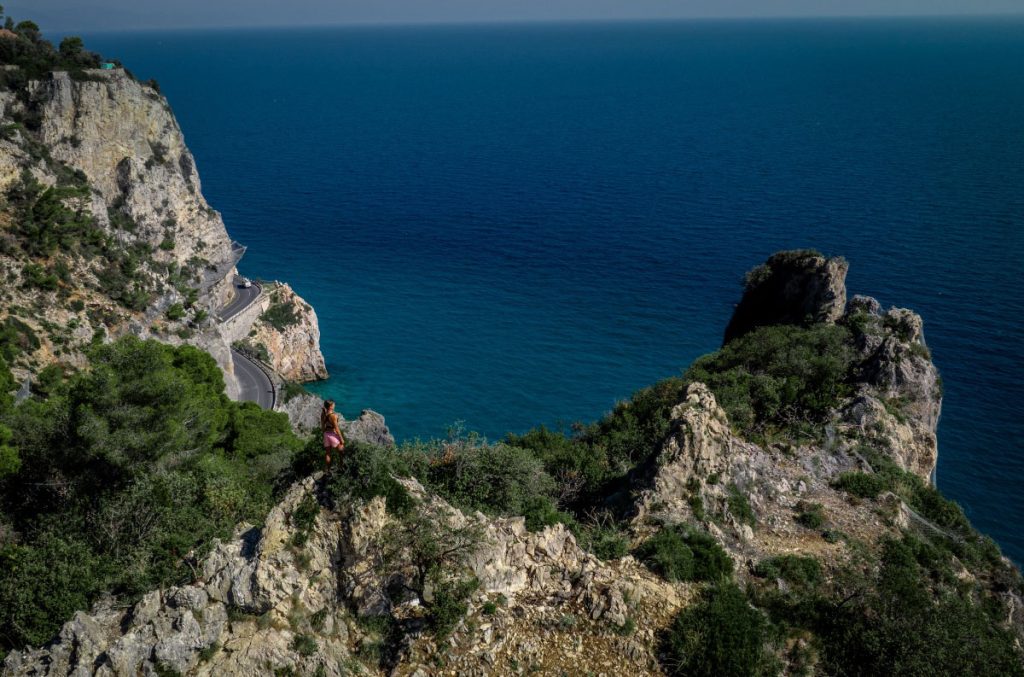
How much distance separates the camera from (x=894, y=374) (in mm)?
32594

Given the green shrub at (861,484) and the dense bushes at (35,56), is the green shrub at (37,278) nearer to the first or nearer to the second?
the dense bushes at (35,56)

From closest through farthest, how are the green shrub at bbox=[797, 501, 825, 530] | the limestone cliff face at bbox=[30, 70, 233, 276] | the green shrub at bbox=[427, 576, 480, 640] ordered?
the green shrub at bbox=[427, 576, 480, 640]
the green shrub at bbox=[797, 501, 825, 530]
the limestone cliff face at bbox=[30, 70, 233, 276]

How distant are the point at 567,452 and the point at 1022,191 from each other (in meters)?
118

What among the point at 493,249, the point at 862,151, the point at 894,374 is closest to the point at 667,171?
the point at 862,151

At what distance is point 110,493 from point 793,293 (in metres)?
41.8

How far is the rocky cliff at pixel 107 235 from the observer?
46.8m

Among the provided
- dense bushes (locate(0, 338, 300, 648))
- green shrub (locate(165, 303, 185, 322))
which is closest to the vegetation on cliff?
green shrub (locate(165, 303, 185, 322))

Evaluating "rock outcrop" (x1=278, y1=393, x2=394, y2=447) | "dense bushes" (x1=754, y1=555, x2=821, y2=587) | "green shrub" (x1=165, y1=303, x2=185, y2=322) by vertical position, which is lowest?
"rock outcrop" (x1=278, y1=393, x2=394, y2=447)

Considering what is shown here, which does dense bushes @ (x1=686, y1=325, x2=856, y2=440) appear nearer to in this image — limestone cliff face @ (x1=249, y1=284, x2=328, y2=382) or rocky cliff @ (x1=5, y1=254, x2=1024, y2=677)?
rocky cliff @ (x1=5, y1=254, x2=1024, y2=677)

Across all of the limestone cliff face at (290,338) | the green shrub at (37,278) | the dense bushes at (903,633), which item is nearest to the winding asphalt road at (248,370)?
the limestone cliff face at (290,338)

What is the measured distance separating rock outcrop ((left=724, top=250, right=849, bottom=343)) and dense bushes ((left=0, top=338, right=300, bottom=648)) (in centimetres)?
3286

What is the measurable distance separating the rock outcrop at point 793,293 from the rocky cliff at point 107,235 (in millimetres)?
42018

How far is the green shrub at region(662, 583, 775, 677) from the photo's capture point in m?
15.9

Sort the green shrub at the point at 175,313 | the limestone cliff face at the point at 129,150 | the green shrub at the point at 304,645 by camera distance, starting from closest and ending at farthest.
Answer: the green shrub at the point at 304,645 < the green shrub at the point at 175,313 < the limestone cliff face at the point at 129,150
